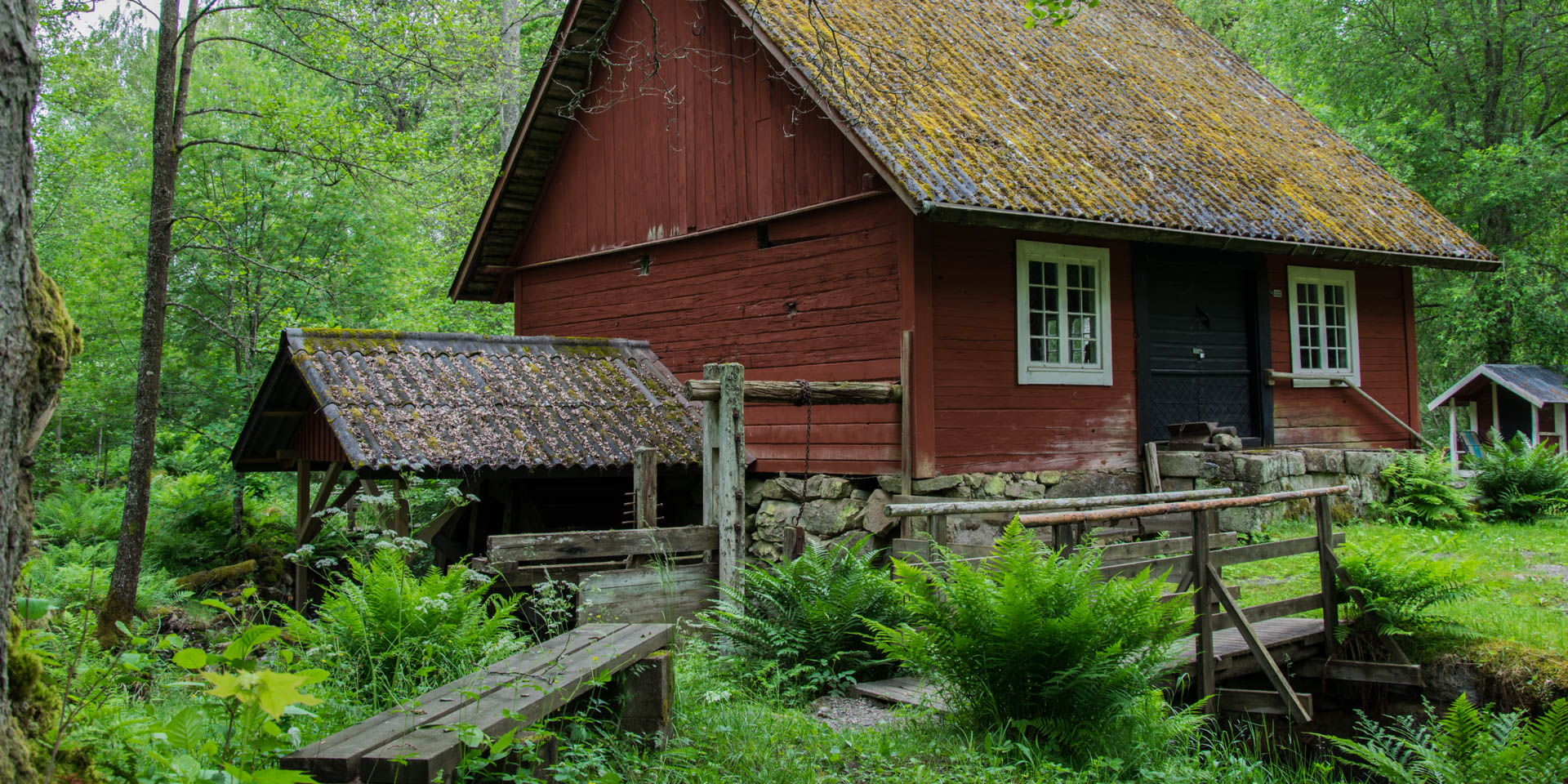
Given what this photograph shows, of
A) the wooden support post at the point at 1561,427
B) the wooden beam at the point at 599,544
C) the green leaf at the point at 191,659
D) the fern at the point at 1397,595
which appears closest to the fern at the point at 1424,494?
the fern at the point at 1397,595

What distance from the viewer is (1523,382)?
21141mm

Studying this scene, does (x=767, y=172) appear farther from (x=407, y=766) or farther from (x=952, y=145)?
(x=407, y=766)

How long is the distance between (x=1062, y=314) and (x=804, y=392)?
3.49 meters

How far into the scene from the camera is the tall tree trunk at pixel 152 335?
11438 mm

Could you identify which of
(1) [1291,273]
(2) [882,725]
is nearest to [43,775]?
(2) [882,725]

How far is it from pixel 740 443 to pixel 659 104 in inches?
233

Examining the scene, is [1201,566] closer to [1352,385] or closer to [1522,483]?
[1352,385]

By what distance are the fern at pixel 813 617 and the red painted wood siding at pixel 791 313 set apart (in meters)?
3.50

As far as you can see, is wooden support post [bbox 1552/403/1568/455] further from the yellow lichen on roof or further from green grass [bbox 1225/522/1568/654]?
green grass [bbox 1225/522/1568/654]

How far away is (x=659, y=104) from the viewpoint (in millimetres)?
12914

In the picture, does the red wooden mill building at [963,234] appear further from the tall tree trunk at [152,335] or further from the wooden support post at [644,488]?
the tall tree trunk at [152,335]

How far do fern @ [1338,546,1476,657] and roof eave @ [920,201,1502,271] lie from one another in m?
3.53

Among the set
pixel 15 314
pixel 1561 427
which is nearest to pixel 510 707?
pixel 15 314

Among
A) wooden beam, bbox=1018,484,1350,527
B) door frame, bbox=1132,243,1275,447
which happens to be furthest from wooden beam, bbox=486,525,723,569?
door frame, bbox=1132,243,1275,447
